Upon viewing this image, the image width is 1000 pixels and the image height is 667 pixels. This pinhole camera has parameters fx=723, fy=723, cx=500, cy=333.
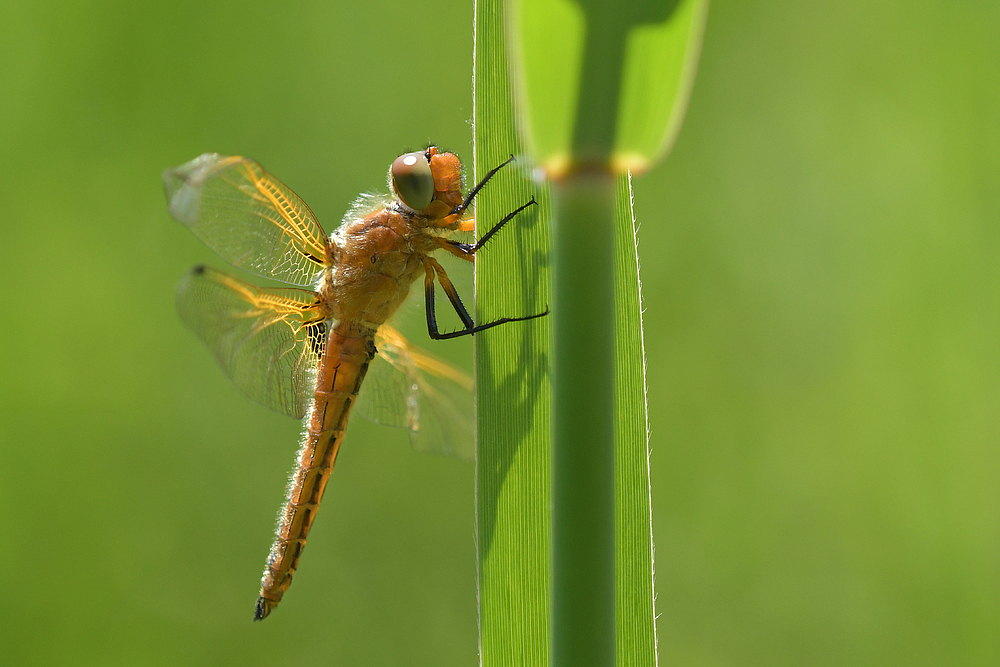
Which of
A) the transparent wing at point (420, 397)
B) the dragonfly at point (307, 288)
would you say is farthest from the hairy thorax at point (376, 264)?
the transparent wing at point (420, 397)

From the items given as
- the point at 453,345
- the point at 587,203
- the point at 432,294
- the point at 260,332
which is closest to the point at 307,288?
the point at 260,332

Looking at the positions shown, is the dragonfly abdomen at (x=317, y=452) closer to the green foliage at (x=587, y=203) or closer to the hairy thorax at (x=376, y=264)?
the hairy thorax at (x=376, y=264)

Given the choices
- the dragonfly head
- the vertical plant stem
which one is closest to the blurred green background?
the dragonfly head

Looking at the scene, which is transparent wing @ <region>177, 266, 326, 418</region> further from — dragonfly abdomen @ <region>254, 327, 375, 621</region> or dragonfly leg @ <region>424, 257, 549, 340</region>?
dragonfly leg @ <region>424, 257, 549, 340</region>

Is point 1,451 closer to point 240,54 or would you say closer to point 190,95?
point 190,95

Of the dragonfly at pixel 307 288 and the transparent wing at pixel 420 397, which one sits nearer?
the dragonfly at pixel 307 288

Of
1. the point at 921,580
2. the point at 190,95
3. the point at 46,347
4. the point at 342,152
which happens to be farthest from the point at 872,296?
the point at 46,347
